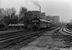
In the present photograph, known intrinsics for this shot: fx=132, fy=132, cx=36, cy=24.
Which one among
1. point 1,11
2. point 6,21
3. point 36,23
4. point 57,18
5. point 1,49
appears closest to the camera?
point 1,49

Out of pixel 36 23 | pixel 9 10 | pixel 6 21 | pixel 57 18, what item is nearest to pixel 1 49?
pixel 36 23

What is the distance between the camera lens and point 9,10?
10069 centimetres

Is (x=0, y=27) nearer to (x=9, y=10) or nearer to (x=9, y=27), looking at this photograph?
(x=9, y=27)

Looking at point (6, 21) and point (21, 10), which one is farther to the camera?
point (21, 10)

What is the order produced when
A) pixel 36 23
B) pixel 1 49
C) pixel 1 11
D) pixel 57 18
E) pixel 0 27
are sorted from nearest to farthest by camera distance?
pixel 1 49 < pixel 36 23 < pixel 0 27 < pixel 1 11 < pixel 57 18

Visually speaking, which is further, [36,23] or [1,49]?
[36,23]

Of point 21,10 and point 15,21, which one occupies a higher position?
point 21,10

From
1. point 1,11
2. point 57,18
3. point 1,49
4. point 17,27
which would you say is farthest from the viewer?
point 57,18

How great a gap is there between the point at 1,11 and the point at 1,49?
9312 centimetres

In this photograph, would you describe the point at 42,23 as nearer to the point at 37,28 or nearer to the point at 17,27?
the point at 37,28

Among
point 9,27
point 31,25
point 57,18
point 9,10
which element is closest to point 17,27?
point 9,27

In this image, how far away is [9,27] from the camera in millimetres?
67438

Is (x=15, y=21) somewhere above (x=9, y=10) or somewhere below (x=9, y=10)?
below

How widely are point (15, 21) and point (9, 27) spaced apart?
945 cm
